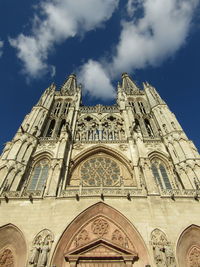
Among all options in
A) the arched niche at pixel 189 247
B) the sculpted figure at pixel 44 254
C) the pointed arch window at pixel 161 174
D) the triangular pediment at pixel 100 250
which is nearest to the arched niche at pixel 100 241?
the triangular pediment at pixel 100 250

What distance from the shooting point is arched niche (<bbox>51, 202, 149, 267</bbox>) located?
352 inches

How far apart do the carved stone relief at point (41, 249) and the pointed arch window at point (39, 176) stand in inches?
173

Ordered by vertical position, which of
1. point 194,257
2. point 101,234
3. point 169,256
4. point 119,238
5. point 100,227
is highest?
point 100,227

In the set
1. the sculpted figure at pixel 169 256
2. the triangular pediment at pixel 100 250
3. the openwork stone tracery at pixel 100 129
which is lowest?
the sculpted figure at pixel 169 256

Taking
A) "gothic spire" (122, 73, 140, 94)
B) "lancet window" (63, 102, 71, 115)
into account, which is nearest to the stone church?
"lancet window" (63, 102, 71, 115)

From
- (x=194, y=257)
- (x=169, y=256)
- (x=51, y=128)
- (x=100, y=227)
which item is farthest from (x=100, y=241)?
(x=51, y=128)

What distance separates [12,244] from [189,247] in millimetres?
9294

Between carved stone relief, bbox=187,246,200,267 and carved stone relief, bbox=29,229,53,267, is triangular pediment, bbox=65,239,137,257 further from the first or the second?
carved stone relief, bbox=187,246,200,267

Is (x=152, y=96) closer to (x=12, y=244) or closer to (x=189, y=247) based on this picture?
(x=189, y=247)

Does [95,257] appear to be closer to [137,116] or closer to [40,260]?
[40,260]

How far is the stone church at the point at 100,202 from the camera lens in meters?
9.02

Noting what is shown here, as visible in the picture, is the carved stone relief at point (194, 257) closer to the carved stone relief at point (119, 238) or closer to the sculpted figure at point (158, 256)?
the sculpted figure at point (158, 256)

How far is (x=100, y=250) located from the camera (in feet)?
30.8

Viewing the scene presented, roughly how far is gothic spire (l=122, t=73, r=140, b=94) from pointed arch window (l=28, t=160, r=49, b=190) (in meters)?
16.6
